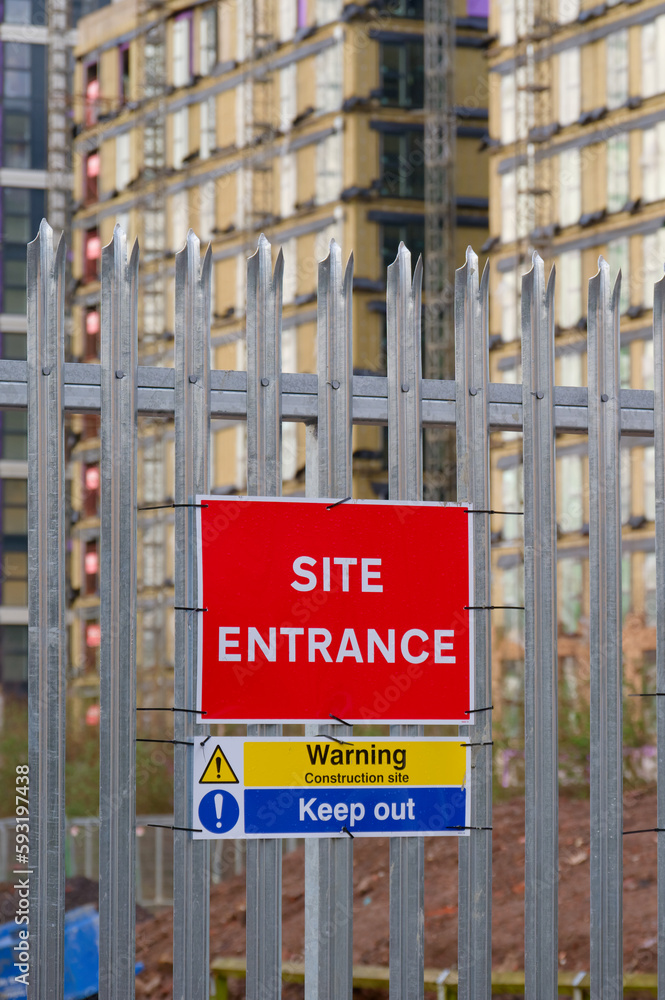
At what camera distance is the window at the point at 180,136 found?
5338cm

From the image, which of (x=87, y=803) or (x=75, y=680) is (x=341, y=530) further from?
(x=75, y=680)

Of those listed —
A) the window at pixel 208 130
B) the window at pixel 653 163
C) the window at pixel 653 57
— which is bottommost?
the window at pixel 653 163

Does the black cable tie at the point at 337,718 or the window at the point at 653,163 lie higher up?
the window at the point at 653,163

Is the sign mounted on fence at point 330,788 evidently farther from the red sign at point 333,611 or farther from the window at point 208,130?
the window at point 208,130

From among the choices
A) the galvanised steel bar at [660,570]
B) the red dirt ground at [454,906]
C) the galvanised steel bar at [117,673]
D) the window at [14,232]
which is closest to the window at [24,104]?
the window at [14,232]

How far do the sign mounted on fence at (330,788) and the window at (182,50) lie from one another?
5017cm

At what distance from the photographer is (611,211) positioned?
41.2 meters

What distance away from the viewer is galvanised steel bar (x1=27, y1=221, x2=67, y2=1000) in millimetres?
5262

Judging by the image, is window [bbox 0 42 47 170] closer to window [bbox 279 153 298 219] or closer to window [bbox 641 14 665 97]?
window [bbox 279 153 298 219]

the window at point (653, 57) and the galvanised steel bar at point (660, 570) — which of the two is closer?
the galvanised steel bar at point (660, 570)

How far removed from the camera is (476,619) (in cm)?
565

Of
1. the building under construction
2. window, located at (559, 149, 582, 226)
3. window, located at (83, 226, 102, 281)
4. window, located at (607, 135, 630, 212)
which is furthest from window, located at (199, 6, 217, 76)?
window, located at (607, 135, 630, 212)

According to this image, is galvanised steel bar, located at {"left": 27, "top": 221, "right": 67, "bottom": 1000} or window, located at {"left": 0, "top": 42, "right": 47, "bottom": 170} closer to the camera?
galvanised steel bar, located at {"left": 27, "top": 221, "right": 67, "bottom": 1000}

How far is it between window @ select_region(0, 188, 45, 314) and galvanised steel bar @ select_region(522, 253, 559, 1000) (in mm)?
50081
